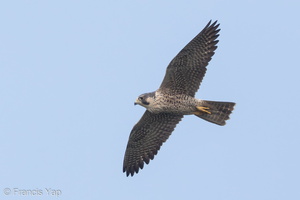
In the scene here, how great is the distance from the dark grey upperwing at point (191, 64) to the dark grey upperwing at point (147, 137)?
101 centimetres

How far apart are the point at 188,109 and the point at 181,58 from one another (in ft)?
4.18

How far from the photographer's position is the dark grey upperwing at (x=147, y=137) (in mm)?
14805

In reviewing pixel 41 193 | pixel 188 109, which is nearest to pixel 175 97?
pixel 188 109

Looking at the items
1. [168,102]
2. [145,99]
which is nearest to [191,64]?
[168,102]

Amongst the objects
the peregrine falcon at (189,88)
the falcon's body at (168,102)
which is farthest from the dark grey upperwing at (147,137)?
the falcon's body at (168,102)

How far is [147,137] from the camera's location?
592 inches

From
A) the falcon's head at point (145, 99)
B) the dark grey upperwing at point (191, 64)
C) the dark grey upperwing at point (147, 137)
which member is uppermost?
the dark grey upperwing at point (191, 64)

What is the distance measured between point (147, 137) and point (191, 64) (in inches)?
94.3

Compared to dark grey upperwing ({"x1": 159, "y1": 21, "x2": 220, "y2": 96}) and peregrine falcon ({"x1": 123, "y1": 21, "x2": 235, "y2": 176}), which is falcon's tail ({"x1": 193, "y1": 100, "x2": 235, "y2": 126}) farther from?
dark grey upperwing ({"x1": 159, "y1": 21, "x2": 220, "y2": 96})

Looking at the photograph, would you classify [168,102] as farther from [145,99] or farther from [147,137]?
[147,137]

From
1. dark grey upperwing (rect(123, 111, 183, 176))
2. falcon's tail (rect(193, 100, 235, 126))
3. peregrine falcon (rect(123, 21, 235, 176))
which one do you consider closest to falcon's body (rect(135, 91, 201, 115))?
peregrine falcon (rect(123, 21, 235, 176))

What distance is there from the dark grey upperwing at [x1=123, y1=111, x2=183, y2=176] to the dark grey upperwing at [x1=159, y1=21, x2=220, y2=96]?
1010 mm

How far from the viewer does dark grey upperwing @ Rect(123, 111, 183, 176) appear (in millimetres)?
Answer: 14805

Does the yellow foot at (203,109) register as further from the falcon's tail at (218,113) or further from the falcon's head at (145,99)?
the falcon's head at (145,99)
